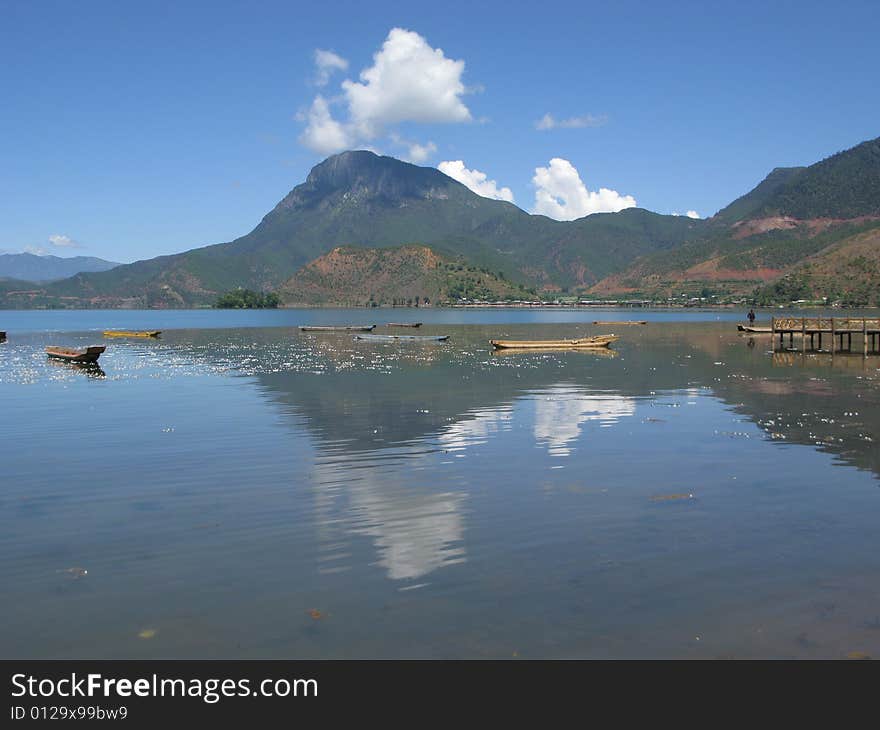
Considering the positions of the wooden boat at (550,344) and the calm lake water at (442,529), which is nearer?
the calm lake water at (442,529)

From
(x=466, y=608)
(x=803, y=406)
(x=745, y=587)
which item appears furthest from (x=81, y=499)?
(x=803, y=406)

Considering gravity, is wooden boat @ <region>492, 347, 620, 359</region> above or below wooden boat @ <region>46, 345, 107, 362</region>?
below

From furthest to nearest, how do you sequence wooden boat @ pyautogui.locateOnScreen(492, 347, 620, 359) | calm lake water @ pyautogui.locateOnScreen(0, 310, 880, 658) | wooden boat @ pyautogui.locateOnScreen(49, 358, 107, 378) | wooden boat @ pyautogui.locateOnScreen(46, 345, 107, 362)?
wooden boat @ pyautogui.locateOnScreen(492, 347, 620, 359)
wooden boat @ pyautogui.locateOnScreen(46, 345, 107, 362)
wooden boat @ pyautogui.locateOnScreen(49, 358, 107, 378)
calm lake water @ pyautogui.locateOnScreen(0, 310, 880, 658)

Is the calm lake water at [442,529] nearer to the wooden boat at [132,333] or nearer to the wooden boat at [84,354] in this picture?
the wooden boat at [84,354]

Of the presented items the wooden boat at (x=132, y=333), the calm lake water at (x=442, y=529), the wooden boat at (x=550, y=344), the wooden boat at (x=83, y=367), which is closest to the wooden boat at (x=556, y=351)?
the wooden boat at (x=550, y=344)

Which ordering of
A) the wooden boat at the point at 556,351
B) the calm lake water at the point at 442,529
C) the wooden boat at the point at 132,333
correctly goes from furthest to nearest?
the wooden boat at the point at 132,333 → the wooden boat at the point at 556,351 → the calm lake water at the point at 442,529

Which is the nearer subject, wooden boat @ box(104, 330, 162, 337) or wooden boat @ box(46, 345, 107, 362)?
wooden boat @ box(46, 345, 107, 362)

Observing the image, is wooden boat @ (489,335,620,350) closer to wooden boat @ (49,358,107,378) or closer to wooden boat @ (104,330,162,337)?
wooden boat @ (49,358,107,378)

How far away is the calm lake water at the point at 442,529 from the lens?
13.8 metres

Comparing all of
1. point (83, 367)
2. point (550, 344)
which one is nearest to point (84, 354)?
point (83, 367)

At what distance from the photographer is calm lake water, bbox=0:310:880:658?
13812 millimetres

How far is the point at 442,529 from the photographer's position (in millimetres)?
19844

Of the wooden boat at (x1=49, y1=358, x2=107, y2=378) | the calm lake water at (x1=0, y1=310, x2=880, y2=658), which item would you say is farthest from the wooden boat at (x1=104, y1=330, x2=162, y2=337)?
the calm lake water at (x1=0, y1=310, x2=880, y2=658)
